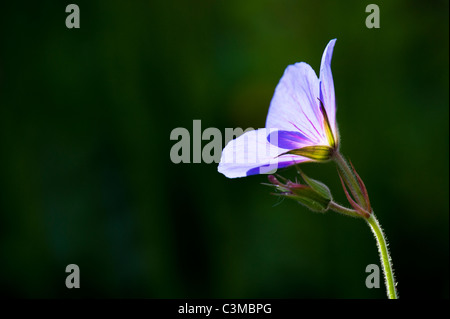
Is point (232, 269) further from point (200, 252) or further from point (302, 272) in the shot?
point (302, 272)

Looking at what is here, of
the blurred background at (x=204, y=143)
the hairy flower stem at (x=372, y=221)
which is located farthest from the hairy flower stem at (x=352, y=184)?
the blurred background at (x=204, y=143)

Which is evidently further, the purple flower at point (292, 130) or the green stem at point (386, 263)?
the purple flower at point (292, 130)

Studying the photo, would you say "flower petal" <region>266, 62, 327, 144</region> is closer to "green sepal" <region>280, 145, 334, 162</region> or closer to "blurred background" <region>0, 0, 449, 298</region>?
"green sepal" <region>280, 145, 334, 162</region>

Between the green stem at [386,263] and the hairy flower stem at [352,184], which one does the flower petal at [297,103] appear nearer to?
the hairy flower stem at [352,184]

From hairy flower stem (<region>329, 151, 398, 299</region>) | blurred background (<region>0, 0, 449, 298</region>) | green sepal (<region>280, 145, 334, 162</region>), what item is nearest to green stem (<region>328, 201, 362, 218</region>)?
hairy flower stem (<region>329, 151, 398, 299</region>)

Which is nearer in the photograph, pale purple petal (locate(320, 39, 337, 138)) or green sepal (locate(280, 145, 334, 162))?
pale purple petal (locate(320, 39, 337, 138))
